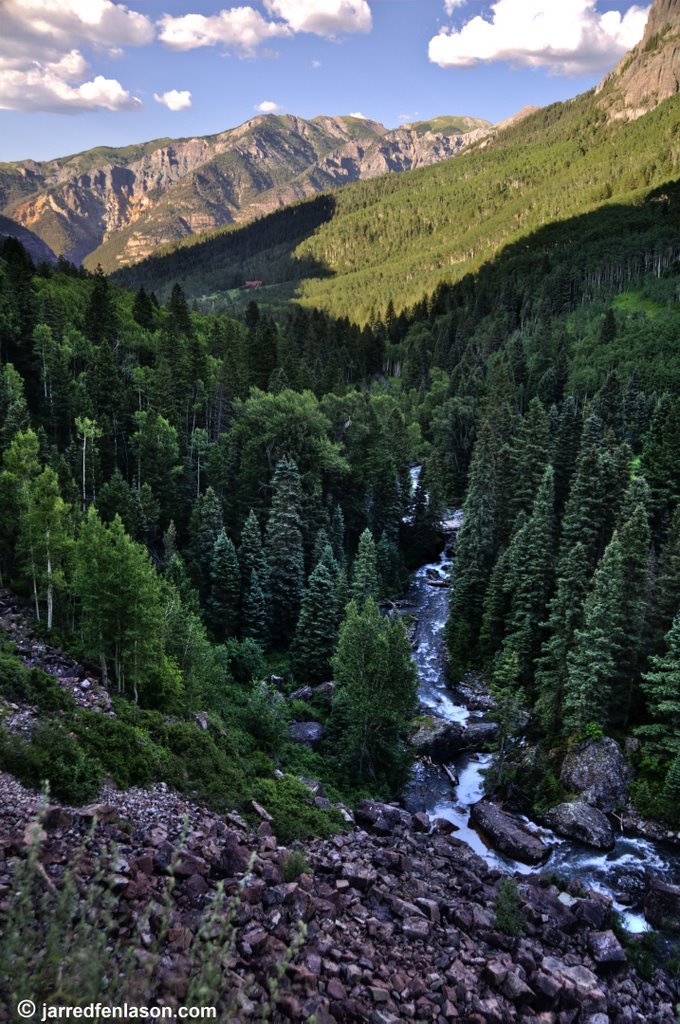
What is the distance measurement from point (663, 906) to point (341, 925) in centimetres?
1850

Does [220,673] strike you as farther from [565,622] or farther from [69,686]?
[565,622]

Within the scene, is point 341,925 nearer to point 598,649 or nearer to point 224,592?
point 598,649

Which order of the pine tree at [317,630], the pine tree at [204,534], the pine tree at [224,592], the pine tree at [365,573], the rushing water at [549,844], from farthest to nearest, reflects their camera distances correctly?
1. the pine tree at [204,534]
2. the pine tree at [365,573]
3. the pine tree at [224,592]
4. the pine tree at [317,630]
5. the rushing water at [549,844]

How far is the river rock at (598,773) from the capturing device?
37.0m

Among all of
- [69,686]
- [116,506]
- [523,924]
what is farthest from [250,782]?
[116,506]

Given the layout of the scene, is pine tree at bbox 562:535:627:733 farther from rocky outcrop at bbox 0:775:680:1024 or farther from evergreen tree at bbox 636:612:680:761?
rocky outcrop at bbox 0:775:680:1024

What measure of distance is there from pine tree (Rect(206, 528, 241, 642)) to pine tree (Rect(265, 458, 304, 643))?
4566 mm

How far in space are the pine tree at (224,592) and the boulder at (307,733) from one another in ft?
51.7

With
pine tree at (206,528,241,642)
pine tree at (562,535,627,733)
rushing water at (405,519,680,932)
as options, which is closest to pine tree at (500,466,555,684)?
rushing water at (405,519,680,932)

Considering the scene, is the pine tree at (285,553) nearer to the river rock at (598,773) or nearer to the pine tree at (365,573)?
the pine tree at (365,573)

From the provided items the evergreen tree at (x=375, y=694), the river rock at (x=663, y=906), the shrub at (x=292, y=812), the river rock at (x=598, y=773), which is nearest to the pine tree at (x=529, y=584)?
the river rock at (x=598, y=773)

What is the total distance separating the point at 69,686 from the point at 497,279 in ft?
594

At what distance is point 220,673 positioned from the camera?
42.9 meters

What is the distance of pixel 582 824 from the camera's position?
34938mm
